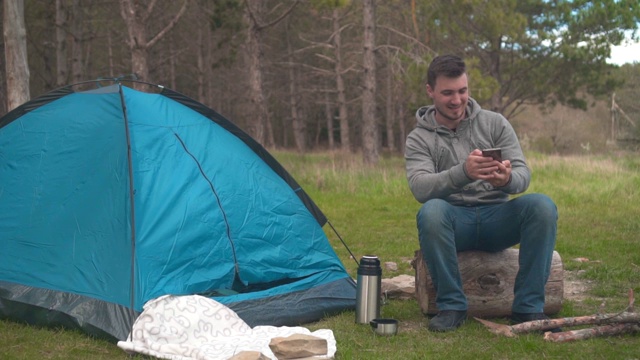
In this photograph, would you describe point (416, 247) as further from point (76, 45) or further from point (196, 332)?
point (76, 45)

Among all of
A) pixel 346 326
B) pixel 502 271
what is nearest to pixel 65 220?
pixel 346 326

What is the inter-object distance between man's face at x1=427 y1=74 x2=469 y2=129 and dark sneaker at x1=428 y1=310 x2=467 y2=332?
3.62ft

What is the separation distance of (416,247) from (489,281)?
3.02 m

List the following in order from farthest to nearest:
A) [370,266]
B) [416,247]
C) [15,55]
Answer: [15,55] < [416,247] < [370,266]

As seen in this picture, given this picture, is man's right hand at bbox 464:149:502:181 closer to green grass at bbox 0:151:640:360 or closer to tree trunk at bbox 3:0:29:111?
green grass at bbox 0:151:640:360

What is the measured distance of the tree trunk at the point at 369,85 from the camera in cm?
1612

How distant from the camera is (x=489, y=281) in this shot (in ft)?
14.5

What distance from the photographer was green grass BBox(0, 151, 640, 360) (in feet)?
12.6

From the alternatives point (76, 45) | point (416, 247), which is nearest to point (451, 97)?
point (416, 247)

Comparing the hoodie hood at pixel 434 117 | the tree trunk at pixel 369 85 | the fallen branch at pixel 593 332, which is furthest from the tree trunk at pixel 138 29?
the fallen branch at pixel 593 332

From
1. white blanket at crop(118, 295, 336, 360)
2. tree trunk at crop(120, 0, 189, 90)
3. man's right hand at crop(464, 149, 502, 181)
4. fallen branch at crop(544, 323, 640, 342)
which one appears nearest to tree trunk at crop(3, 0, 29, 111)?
tree trunk at crop(120, 0, 189, 90)

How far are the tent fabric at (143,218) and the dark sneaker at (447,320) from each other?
79cm

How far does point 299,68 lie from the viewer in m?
29.6

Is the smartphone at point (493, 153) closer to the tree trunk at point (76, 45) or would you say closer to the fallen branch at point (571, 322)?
the fallen branch at point (571, 322)
